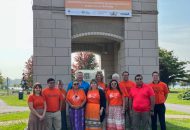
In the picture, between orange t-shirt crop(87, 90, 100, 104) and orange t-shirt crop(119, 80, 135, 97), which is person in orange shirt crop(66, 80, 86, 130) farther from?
orange t-shirt crop(119, 80, 135, 97)

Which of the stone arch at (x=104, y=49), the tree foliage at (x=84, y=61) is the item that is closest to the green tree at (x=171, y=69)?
the tree foliage at (x=84, y=61)

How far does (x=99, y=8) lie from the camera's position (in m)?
10.9

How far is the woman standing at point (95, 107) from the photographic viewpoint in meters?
7.88

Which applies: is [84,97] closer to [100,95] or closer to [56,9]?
[100,95]

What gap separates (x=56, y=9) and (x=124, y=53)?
108 inches

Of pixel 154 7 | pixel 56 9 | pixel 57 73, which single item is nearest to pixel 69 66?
pixel 57 73

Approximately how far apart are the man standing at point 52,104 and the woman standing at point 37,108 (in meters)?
0.23

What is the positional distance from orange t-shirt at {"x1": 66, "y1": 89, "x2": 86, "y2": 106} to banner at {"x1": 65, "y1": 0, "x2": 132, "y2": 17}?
362cm

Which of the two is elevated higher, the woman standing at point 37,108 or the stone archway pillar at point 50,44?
the stone archway pillar at point 50,44

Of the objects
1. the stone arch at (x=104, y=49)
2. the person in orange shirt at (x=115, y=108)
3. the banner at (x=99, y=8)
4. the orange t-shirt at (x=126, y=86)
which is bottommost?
the person in orange shirt at (x=115, y=108)

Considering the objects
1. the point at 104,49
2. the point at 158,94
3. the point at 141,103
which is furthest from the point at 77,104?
the point at 104,49

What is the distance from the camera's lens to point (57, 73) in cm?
1064

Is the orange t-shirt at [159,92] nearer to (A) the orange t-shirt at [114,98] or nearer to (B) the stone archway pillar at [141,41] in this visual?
(A) the orange t-shirt at [114,98]

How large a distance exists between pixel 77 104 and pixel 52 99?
2.20 feet
